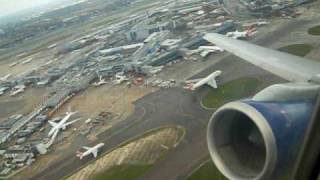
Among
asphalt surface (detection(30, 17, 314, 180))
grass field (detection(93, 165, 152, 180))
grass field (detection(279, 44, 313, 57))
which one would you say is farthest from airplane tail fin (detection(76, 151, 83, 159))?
grass field (detection(279, 44, 313, 57))

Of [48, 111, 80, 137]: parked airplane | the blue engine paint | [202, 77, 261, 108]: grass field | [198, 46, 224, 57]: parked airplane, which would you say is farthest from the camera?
[198, 46, 224, 57]: parked airplane

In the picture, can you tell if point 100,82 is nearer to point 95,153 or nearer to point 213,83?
point 213,83

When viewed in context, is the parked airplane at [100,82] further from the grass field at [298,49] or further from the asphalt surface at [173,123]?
the grass field at [298,49]

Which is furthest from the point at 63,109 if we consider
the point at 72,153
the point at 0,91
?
the point at 0,91

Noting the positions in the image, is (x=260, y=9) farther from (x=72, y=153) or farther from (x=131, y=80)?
(x=72, y=153)

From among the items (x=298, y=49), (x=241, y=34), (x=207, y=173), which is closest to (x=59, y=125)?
(x=207, y=173)

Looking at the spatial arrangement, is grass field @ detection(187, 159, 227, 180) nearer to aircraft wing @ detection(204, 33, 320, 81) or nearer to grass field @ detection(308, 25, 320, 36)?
aircraft wing @ detection(204, 33, 320, 81)

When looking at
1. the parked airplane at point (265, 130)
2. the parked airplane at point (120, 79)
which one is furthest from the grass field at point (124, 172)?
the parked airplane at point (120, 79)
